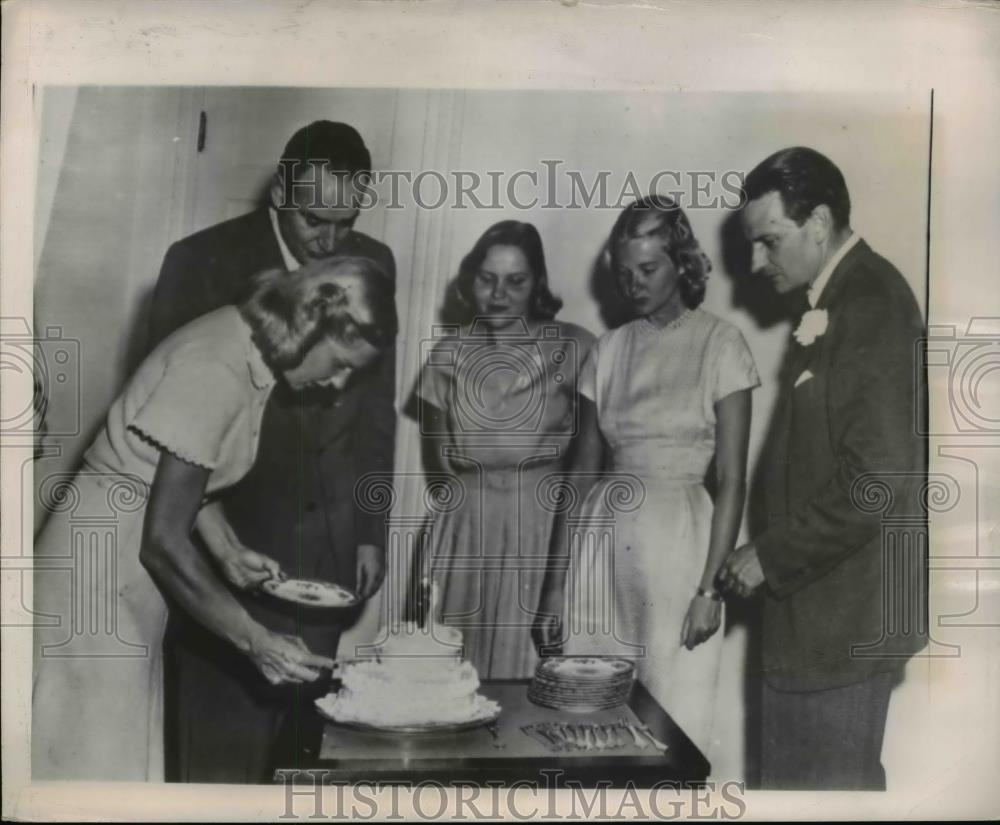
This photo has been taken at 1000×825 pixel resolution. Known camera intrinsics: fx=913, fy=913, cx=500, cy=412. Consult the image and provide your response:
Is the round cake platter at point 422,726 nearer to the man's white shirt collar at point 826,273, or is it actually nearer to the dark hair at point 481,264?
the dark hair at point 481,264

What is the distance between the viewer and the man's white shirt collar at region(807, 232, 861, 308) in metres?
3.00

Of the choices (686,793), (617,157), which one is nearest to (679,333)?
(617,157)

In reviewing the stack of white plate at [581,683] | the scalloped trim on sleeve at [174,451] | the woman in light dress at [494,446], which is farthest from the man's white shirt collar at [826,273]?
the scalloped trim on sleeve at [174,451]

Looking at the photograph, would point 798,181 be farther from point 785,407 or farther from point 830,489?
point 830,489

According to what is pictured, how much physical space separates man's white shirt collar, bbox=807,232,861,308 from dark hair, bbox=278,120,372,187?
61.7 inches

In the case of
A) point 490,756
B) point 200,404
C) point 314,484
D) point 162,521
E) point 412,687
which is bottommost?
point 490,756

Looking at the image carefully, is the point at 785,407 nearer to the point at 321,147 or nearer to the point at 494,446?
the point at 494,446

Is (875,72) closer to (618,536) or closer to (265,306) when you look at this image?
(618,536)

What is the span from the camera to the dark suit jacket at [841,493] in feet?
9.74

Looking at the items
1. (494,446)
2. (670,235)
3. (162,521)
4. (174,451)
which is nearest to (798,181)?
(670,235)

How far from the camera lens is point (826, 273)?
3002mm

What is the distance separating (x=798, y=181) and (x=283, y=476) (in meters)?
1.94

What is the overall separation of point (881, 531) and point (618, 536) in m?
0.86

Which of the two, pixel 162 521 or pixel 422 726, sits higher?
pixel 162 521
